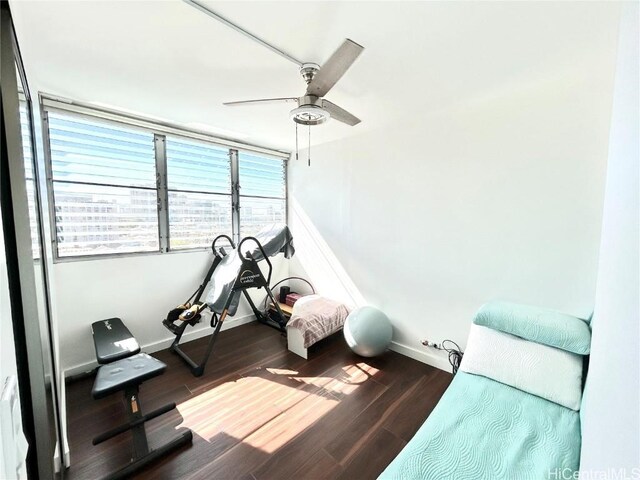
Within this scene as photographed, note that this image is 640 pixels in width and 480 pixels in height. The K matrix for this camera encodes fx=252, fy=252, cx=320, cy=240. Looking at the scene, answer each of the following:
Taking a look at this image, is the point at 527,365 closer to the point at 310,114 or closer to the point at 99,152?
the point at 310,114

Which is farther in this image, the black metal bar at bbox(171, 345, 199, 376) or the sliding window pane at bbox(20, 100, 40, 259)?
the black metal bar at bbox(171, 345, 199, 376)

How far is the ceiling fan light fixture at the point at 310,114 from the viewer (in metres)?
1.65

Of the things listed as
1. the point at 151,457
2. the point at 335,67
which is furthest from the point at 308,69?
the point at 151,457

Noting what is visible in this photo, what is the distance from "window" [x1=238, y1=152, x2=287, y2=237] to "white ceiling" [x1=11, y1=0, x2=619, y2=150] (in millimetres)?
1391

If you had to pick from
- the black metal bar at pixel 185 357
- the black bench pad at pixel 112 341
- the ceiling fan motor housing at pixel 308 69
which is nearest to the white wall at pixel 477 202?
the ceiling fan motor housing at pixel 308 69

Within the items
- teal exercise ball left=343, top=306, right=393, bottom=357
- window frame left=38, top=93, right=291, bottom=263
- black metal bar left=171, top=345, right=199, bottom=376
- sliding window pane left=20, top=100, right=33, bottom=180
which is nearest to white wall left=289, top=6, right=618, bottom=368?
teal exercise ball left=343, top=306, right=393, bottom=357

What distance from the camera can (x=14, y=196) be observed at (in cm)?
66

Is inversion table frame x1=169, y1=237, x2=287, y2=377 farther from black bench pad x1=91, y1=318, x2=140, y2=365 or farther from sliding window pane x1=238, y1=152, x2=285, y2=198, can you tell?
sliding window pane x1=238, y1=152, x2=285, y2=198

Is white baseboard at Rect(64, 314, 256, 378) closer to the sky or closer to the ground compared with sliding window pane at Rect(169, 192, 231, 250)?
closer to the ground

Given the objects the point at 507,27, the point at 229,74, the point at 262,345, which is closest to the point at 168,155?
the point at 229,74

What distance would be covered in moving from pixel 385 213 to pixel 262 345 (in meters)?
2.16

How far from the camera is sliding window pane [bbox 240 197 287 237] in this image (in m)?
3.69

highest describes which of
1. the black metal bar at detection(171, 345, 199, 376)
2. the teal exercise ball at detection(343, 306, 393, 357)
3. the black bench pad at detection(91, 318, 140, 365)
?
the black bench pad at detection(91, 318, 140, 365)

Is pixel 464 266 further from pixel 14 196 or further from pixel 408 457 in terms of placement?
pixel 14 196
